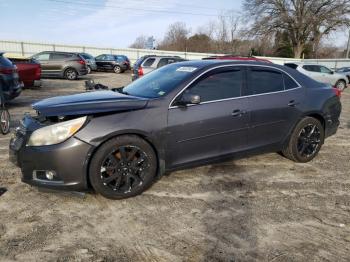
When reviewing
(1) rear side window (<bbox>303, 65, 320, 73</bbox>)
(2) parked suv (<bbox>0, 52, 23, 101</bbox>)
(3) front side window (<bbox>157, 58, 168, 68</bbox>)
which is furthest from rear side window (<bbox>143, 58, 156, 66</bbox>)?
(1) rear side window (<bbox>303, 65, 320, 73</bbox>)

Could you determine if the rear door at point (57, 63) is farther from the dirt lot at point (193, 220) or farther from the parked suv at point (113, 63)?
the dirt lot at point (193, 220)

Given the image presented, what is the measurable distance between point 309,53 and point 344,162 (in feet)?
184

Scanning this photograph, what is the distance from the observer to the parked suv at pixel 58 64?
19.0 m

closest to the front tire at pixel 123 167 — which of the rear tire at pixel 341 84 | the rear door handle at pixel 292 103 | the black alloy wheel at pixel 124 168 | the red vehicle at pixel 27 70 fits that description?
the black alloy wheel at pixel 124 168

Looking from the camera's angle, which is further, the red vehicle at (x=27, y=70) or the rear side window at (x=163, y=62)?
the rear side window at (x=163, y=62)

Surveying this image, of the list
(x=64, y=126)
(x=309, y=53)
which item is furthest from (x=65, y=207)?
(x=309, y=53)

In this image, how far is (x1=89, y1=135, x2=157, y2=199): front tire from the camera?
139 inches

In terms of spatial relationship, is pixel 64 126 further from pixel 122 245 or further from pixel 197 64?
pixel 197 64

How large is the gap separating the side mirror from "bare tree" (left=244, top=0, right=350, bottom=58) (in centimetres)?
4710

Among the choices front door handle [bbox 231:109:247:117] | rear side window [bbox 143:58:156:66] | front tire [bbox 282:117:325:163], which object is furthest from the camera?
rear side window [bbox 143:58:156:66]

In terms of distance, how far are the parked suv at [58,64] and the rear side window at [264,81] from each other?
1657 cm

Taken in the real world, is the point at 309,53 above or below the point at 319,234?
above

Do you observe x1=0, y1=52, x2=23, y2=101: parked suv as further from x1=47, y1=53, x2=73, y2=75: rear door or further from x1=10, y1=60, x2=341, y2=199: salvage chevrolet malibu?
x1=47, y1=53, x2=73, y2=75: rear door

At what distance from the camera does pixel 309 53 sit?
182 feet
